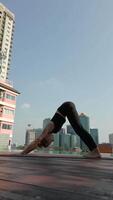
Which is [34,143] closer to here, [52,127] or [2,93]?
[52,127]

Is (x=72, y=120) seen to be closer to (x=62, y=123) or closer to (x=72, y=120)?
(x=72, y=120)

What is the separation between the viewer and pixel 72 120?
752cm

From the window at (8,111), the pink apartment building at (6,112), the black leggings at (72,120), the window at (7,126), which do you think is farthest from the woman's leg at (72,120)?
the window at (8,111)

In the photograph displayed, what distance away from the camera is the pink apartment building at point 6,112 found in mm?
45406

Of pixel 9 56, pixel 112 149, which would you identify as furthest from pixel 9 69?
pixel 112 149

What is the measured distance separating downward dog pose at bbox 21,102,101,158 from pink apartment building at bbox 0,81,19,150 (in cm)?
3864

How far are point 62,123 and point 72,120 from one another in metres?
0.53

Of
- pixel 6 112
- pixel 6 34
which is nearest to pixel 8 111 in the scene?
pixel 6 112

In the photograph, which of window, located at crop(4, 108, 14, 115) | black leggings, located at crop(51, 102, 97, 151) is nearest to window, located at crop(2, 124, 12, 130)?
window, located at crop(4, 108, 14, 115)

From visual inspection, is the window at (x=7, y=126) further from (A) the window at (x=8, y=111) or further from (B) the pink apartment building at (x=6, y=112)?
(A) the window at (x=8, y=111)

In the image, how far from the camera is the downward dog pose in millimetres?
7344

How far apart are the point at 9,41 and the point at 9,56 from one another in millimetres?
6832

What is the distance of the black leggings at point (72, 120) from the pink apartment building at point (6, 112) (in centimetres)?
3901

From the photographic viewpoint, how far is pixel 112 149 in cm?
1692
